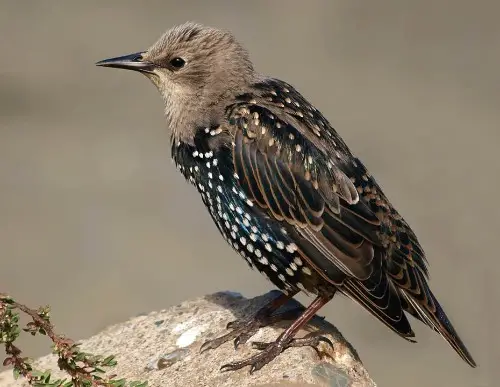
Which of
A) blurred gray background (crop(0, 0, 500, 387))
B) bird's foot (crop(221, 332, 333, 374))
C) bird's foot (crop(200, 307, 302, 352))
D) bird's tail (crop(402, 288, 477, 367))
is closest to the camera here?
bird's foot (crop(221, 332, 333, 374))

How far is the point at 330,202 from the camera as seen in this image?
6246 millimetres

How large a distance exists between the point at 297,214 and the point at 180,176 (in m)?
6.35

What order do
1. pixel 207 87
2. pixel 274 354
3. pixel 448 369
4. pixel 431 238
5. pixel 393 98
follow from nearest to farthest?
pixel 274 354
pixel 207 87
pixel 448 369
pixel 431 238
pixel 393 98

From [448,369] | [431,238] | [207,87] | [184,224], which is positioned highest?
[207,87]

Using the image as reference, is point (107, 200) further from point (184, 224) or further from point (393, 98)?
point (393, 98)


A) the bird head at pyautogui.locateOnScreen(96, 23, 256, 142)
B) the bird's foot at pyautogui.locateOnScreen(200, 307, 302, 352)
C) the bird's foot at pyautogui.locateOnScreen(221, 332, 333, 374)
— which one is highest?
the bird head at pyautogui.locateOnScreen(96, 23, 256, 142)

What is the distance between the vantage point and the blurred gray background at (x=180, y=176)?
10992mm

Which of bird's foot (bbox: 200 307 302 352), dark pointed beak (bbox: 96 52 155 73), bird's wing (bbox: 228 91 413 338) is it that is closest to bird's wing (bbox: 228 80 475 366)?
bird's wing (bbox: 228 91 413 338)

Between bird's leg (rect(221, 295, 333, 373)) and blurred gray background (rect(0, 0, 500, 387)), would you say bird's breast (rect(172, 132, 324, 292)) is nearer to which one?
bird's leg (rect(221, 295, 333, 373))

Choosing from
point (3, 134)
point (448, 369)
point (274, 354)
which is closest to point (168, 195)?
point (3, 134)

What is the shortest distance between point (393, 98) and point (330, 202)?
8.67m

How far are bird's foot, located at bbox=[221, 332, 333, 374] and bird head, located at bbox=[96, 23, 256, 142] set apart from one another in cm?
135

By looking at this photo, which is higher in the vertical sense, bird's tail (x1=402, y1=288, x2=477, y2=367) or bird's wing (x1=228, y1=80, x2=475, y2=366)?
bird's wing (x1=228, y1=80, x2=475, y2=366)

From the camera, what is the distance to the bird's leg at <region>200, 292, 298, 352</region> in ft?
20.8
